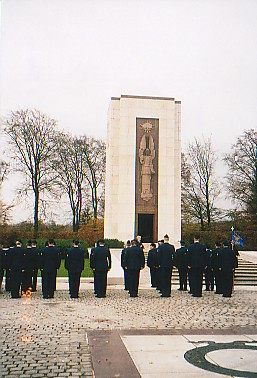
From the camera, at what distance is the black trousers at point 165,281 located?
1313 centimetres

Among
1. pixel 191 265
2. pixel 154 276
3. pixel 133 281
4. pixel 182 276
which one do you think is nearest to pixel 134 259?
pixel 133 281

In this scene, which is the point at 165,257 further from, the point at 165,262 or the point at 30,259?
the point at 30,259

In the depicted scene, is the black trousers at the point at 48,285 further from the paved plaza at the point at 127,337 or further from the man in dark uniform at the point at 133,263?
the man in dark uniform at the point at 133,263

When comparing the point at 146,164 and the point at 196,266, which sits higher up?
Answer: the point at 146,164

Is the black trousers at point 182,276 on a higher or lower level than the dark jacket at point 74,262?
lower

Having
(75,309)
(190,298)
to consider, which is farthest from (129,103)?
(75,309)

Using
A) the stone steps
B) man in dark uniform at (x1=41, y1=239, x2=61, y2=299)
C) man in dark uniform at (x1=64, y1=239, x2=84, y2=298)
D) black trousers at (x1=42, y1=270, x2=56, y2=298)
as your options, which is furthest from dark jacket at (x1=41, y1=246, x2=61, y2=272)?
the stone steps

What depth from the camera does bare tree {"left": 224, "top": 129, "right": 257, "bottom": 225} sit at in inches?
1421

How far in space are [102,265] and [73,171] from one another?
32.2 metres

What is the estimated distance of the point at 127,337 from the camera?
7363 millimetres

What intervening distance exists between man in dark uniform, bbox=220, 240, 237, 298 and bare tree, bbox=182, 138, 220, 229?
28901 mm

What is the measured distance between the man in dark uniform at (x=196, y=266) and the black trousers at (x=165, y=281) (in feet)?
2.49

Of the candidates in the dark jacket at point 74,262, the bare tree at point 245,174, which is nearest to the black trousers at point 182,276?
the dark jacket at point 74,262

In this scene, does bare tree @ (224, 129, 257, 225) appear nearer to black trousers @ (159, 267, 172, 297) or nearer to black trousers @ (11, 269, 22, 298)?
black trousers @ (159, 267, 172, 297)
